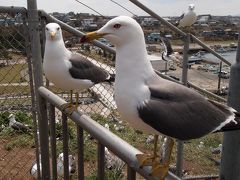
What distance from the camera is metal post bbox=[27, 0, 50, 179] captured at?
2375mm

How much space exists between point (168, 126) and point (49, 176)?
1.17 metres

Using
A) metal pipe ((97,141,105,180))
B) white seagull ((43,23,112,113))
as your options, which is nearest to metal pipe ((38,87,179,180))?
metal pipe ((97,141,105,180))

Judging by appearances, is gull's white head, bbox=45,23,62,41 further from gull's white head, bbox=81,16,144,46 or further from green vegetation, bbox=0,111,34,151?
green vegetation, bbox=0,111,34,151

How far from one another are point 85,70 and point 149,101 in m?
1.48

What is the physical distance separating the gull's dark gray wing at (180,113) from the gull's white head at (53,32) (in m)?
1.31

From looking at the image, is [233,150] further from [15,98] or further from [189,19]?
[189,19]

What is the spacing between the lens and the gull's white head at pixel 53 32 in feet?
9.16

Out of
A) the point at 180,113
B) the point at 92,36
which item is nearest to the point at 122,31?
the point at 92,36

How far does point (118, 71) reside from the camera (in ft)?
5.40

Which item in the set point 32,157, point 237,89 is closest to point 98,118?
point 32,157

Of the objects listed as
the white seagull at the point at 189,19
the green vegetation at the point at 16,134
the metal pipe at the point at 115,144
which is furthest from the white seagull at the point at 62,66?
the white seagull at the point at 189,19

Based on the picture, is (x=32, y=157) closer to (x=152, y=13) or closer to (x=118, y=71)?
(x=152, y=13)

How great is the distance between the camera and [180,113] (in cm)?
166

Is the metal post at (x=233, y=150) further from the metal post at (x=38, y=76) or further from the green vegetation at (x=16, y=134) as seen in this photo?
the green vegetation at (x=16, y=134)
